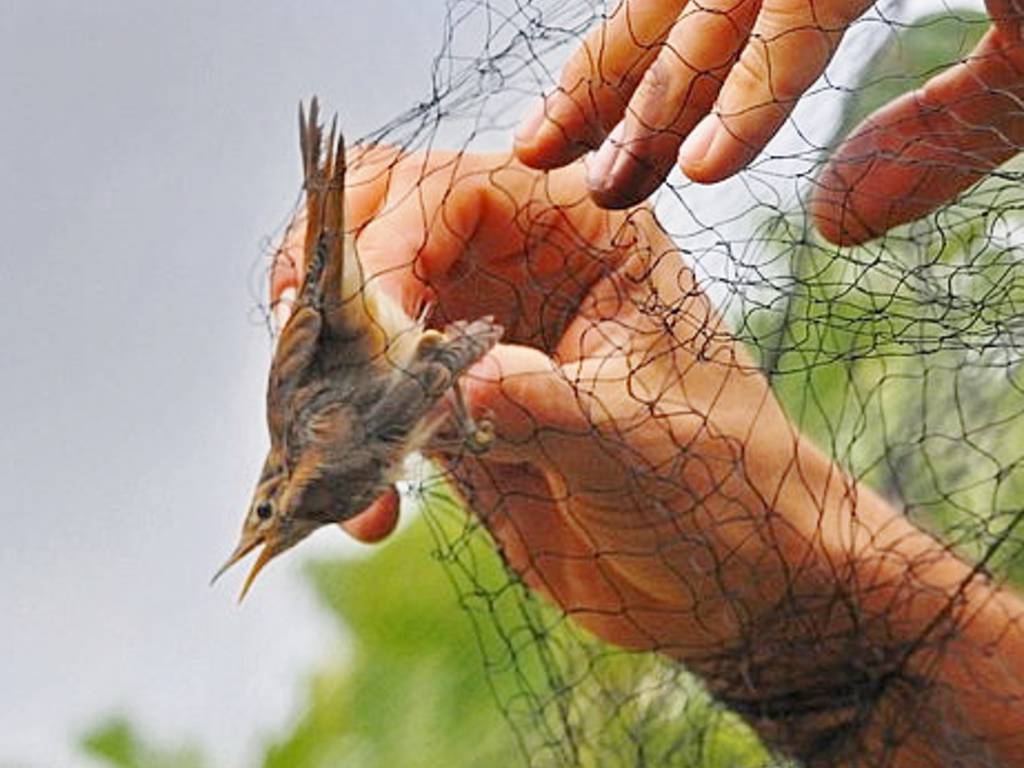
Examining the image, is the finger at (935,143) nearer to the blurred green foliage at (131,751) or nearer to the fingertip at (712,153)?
the fingertip at (712,153)

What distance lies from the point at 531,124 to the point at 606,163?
0.11ft

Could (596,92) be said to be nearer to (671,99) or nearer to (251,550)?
(671,99)

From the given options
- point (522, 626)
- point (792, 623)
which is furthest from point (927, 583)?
point (522, 626)

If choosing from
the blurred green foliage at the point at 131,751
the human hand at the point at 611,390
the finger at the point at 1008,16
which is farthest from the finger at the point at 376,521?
the blurred green foliage at the point at 131,751

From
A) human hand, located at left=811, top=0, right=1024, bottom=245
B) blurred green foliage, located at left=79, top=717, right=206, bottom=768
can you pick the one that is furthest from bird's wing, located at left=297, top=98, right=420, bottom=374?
blurred green foliage, located at left=79, top=717, right=206, bottom=768

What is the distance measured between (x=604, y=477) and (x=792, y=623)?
9 centimetres

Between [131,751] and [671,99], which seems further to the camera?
[131,751]

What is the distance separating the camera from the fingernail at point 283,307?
1.90 feet

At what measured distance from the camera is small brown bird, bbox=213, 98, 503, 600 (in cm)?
55

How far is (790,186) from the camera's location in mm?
611

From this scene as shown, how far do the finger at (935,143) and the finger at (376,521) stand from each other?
15 cm

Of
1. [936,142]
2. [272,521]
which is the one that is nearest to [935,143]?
[936,142]

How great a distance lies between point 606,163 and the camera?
0.59m

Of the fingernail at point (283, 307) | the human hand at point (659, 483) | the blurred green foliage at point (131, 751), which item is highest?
the blurred green foliage at point (131, 751)
